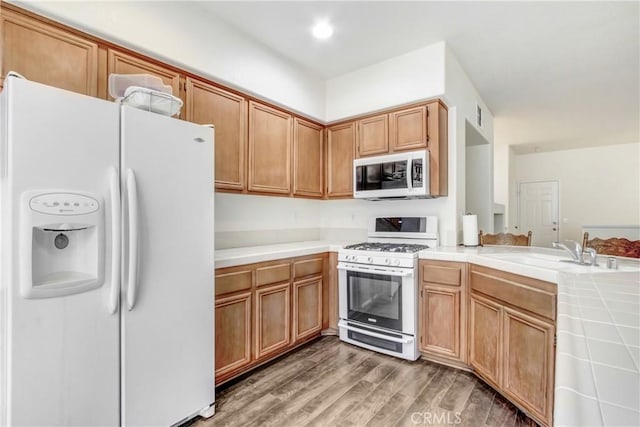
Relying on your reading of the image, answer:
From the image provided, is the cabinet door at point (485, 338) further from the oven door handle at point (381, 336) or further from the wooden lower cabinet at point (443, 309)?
the oven door handle at point (381, 336)

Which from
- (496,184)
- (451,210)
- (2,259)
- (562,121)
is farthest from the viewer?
(496,184)

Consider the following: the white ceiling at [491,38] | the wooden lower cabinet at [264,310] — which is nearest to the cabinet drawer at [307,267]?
the wooden lower cabinet at [264,310]

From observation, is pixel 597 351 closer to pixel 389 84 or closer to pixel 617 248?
pixel 617 248

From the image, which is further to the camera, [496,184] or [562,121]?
[496,184]

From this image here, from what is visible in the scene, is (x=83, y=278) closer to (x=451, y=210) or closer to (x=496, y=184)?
(x=451, y=210)

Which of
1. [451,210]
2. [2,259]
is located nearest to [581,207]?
[451,210]

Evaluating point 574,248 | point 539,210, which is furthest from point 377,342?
point 539,210

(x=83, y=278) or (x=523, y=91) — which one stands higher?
(x=523, y=91)

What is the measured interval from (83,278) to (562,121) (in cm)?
655

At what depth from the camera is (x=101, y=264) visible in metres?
1.47

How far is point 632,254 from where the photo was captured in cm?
210

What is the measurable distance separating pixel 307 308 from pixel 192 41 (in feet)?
7.76

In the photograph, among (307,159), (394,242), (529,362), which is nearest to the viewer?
(529,362)

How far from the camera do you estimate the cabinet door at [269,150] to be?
109 inches
